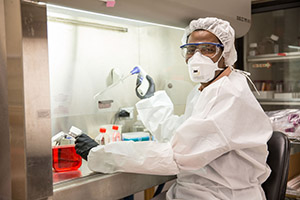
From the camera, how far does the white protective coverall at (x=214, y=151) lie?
115 centimetres

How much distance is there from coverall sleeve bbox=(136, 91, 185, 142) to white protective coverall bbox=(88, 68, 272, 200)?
387 mm

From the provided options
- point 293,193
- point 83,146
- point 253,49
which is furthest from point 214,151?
point 253,49

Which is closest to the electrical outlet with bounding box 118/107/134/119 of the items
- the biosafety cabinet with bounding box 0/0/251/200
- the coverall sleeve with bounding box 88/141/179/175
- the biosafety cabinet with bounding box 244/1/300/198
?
the biosafety cabinet with bounding box 0/0/251/200

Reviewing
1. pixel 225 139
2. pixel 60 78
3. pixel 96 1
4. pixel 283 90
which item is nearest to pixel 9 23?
pixel 96 1

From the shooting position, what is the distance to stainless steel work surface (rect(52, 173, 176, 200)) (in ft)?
3.57

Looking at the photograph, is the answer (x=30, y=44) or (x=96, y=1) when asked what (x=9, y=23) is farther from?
(x=96, y=1)

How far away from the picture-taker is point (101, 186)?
1.19 meters

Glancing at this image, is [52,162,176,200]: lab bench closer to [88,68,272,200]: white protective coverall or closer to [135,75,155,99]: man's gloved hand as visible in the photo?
[88,68,272,200]: white protective coverall

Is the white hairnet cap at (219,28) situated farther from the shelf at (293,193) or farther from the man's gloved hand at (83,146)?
the shelf at (293,193)

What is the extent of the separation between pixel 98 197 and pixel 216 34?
836 mm

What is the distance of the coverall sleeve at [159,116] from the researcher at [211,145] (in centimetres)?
35

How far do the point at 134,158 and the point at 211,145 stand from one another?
29 centimetres

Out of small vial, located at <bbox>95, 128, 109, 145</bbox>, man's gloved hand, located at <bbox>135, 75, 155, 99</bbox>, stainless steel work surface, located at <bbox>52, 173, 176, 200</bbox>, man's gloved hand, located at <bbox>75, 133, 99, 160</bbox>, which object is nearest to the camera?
stainless steel work surface, located at <bbox>52, 173, 176, 200</bbox>

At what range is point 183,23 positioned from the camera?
5.20 feet
